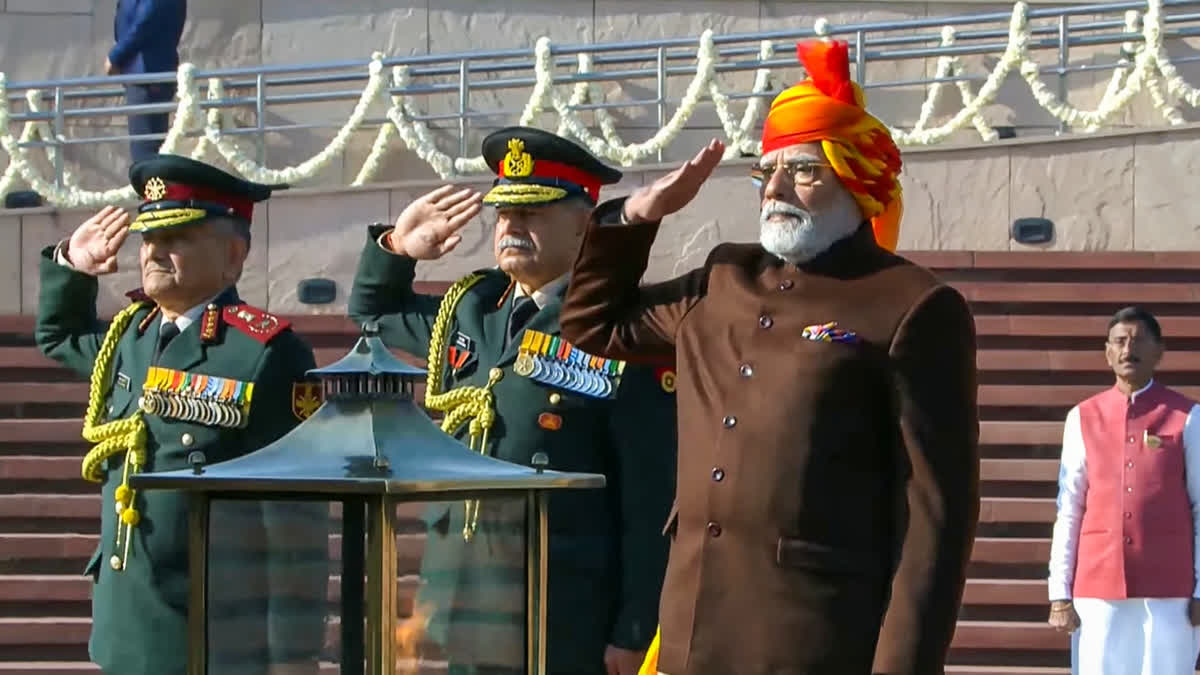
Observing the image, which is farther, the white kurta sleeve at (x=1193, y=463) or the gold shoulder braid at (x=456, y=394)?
the white kurta sleeve at (x=1193, y=463)

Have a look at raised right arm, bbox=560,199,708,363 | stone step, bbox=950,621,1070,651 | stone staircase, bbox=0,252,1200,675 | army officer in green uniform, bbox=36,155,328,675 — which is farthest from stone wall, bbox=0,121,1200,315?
raised right arm, bbox=560,199,708,363

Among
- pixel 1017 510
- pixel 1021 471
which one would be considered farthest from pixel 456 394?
pixel 1021 471

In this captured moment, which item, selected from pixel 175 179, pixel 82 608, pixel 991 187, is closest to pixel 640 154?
pixel 991 187

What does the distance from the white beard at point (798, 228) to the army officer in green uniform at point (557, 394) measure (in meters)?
1.50

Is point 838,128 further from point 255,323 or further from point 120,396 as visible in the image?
point 120,396

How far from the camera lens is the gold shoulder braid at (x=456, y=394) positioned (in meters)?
6.35

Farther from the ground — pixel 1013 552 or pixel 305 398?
pixel 305 398

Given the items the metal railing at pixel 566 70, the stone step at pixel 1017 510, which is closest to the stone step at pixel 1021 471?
the stone step at pixel 1017 510

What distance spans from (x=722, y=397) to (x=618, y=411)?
1.56m

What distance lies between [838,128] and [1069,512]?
5.21 m

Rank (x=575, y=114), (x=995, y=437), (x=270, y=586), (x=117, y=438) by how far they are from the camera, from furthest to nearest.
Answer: (x=575, y=114)
(x=995, y=437)
(x=117, y=438)
(x=270, y=586)

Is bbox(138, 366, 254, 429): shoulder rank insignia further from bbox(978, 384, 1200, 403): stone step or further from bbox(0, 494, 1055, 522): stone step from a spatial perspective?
bbox(978, 384, 1200, 403): stone step

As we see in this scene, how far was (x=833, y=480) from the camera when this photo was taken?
467 centimetres

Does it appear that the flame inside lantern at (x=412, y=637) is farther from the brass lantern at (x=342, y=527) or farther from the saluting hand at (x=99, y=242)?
the saluting hand at (x=99, y=242)
